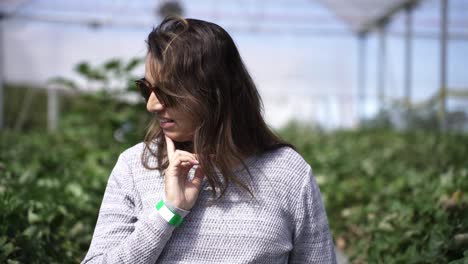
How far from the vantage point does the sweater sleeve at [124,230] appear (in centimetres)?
169

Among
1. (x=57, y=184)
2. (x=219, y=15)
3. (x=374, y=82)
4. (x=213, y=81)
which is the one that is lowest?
(x=374, y=82)

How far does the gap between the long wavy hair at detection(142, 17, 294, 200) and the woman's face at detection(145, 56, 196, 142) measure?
16mm

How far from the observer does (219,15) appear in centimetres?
1593

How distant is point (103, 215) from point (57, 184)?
153cm

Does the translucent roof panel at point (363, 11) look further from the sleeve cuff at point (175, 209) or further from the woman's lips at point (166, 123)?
the sleeve cuff at point (175, 209)

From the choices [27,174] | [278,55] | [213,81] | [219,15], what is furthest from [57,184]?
[278,55]

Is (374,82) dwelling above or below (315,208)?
below

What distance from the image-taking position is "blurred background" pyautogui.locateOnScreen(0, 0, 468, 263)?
2.71m

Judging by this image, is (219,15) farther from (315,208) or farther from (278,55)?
(315,208)

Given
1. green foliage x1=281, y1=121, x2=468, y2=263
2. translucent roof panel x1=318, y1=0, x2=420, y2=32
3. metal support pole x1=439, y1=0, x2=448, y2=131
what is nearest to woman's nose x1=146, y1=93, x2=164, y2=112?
green foliage x1=281, y1=121, x2=468, y2=263

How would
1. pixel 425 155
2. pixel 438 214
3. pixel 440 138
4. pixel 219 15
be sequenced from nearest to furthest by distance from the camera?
pixel 438 214 → pixel 425 155 → pixel 440 138 → pixel 219 15

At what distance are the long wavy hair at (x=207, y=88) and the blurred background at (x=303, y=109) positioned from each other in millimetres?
235

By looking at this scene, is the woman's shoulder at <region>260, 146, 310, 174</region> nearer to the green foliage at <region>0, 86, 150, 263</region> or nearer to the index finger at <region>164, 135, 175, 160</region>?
the index finger at <region>164, 135, 175, 160</region>

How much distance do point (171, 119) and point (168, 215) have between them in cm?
27
